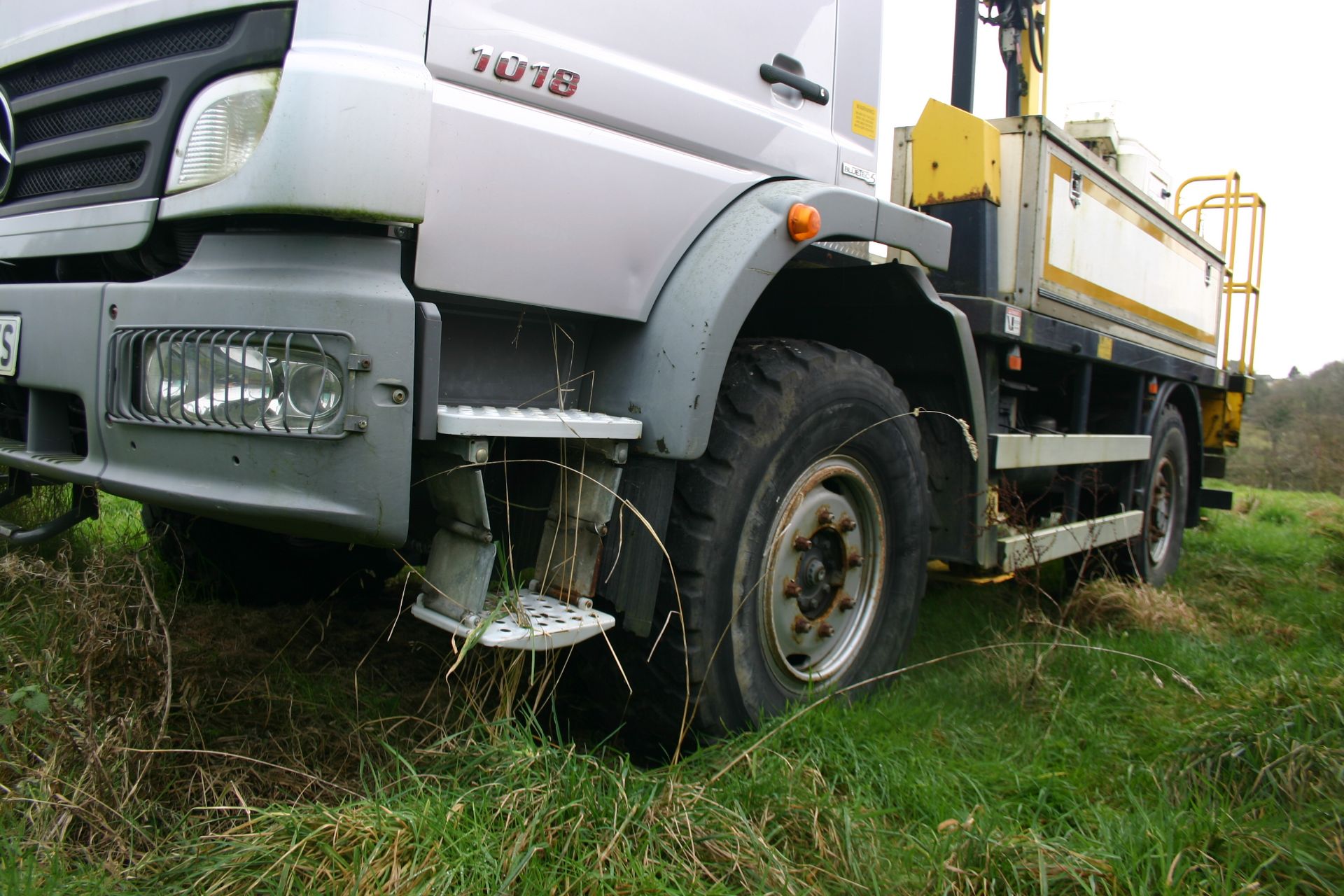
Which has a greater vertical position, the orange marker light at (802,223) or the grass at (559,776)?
the orange marker light at (802,223)

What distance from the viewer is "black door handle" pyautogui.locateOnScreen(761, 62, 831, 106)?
103 inches

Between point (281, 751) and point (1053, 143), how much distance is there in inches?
146

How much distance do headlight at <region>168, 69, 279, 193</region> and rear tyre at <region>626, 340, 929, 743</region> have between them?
1.20 metres

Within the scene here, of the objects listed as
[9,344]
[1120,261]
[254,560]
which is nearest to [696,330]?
[9,344]

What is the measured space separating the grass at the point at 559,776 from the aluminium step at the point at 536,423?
547 millimetres

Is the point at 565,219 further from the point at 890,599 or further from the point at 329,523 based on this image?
the point at 890,599

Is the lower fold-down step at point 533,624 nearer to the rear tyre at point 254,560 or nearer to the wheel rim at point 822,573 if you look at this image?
the wheel rim at point 822,573

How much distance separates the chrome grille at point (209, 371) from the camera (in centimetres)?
176

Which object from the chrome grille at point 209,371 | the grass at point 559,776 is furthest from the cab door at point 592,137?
the grass at point 559,776

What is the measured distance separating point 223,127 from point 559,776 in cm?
143

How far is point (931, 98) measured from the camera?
13.9 feet

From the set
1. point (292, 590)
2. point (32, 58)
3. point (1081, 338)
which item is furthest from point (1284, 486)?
point (32, 58)

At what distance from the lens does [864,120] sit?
3.03m

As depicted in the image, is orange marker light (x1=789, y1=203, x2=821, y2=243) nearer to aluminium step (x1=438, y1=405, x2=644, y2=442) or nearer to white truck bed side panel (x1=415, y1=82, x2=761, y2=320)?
white truck bed side panel (x1=415, y1=82, x2=761, y2=320)
